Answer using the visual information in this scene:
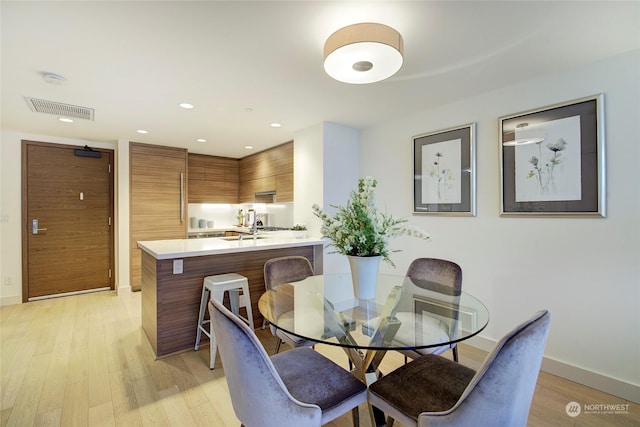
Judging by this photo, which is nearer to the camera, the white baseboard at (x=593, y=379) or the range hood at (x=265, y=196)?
the white baseboard at (x=593, y=379)

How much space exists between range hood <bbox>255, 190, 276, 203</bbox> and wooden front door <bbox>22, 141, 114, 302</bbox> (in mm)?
2263

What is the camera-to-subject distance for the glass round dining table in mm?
1319

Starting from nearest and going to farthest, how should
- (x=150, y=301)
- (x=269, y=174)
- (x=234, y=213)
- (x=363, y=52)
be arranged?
(x=363, y=52) < (x=150, y=301) < (x=269, y=174) < (x=234, y=213)

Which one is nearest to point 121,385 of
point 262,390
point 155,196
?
point 262,390

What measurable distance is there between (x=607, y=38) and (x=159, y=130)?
4324mm

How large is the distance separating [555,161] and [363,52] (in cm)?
177

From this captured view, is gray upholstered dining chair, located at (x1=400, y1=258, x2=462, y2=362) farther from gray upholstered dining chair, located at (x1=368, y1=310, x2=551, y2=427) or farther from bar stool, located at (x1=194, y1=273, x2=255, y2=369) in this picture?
bar stool, located at (x1=194, y1=273, x2=255, y2=369)

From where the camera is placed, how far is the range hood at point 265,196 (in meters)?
4.74

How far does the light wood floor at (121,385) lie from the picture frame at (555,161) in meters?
1.31

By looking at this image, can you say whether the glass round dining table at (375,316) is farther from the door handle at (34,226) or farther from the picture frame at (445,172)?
the door handle at (34,226)

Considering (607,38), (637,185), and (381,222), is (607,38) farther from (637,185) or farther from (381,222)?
(381,222)

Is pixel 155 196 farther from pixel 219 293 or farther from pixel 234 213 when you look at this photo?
pixel 219 293

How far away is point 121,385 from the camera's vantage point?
6.81 ft

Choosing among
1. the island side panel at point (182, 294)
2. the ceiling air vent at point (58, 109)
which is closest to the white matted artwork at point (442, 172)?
the island side panel at point (182, 294)
